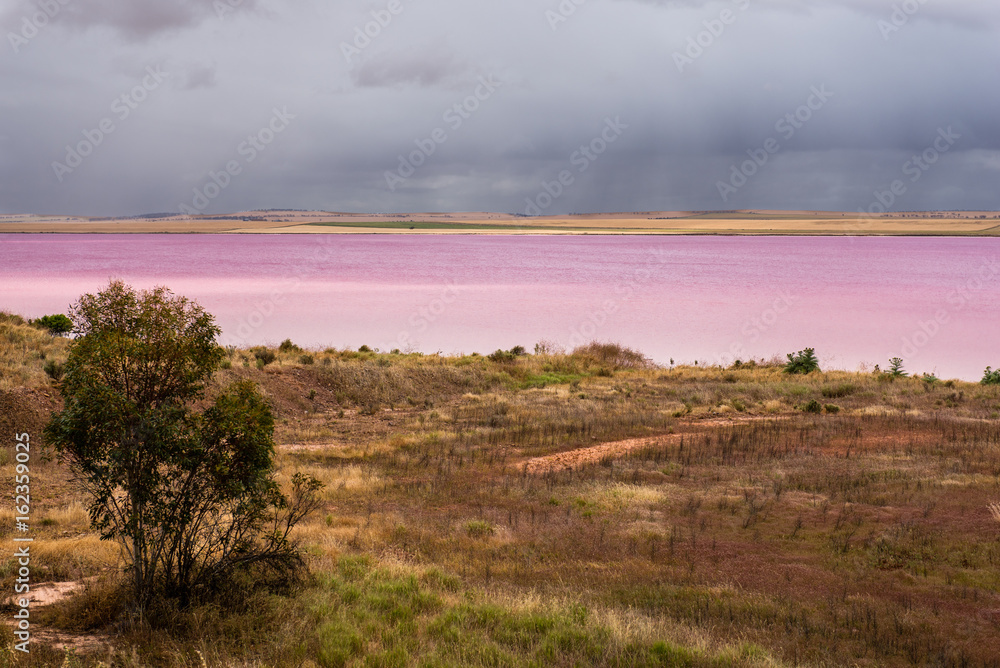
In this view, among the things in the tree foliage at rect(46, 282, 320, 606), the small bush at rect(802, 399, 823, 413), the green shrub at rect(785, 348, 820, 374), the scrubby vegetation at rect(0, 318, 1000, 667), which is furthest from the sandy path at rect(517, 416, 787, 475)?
the green shrub at rect(785, 348, 820, 374)

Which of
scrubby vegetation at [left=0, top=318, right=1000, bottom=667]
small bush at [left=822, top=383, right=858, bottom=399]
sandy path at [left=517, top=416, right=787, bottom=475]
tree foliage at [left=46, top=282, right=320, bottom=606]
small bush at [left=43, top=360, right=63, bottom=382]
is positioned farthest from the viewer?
small bush at [left=822, top=383, right=858, bottom=399]

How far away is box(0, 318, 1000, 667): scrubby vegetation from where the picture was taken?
6.71m

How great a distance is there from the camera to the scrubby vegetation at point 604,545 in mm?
6715

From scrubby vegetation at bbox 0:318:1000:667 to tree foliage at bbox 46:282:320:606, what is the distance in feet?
3.02

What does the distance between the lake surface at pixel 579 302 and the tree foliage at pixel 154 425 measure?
2937cm

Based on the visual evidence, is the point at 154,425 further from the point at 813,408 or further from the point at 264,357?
the point at 264,357

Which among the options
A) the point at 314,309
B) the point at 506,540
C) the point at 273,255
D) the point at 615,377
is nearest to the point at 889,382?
the point at 615,377

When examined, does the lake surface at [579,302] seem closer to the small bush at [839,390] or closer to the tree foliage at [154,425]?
the small bush at [839,390]

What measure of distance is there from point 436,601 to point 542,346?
2951cm

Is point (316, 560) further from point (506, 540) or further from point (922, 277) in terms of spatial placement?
point (922, 277)

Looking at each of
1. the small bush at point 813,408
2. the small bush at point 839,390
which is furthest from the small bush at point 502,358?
the small bush at point 813,408

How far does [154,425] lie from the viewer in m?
6.53

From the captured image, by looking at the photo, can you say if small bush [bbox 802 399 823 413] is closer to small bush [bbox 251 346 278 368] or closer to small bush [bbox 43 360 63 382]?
small bush [bbox 251 346 278 368]

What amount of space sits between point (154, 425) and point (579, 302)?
51.5 metres
